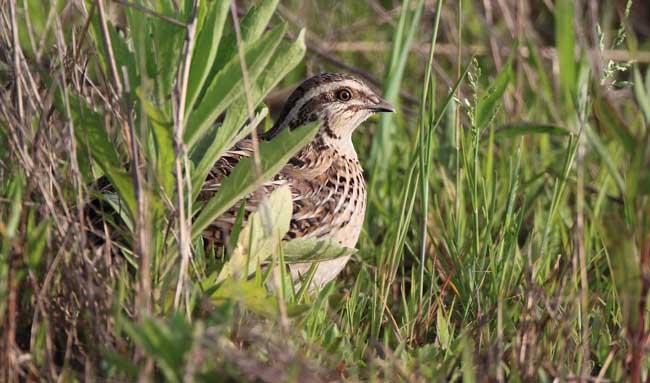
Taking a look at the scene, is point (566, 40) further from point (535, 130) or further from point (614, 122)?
point (535, 130)

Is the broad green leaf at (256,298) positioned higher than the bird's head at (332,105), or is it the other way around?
the bird's head at (332,105)

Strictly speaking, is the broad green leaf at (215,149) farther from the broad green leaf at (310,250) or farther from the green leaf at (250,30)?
the broad green leaf at (310,250)

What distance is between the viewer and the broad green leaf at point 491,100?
12.8 ft

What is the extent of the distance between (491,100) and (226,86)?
3.67 ft

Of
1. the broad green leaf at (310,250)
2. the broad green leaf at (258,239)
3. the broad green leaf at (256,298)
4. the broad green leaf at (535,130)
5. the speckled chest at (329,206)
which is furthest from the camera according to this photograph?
the speckled chest at (329,206)

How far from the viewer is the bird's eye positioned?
4.84 m

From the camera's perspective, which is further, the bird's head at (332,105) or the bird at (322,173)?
the bird's head at (332,105)

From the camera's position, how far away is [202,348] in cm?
278

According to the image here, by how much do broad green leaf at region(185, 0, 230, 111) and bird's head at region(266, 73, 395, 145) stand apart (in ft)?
5.15

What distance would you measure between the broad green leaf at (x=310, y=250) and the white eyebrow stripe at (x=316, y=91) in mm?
1185

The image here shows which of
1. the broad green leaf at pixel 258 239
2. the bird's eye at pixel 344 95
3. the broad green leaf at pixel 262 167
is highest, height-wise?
the bird's eye at pixel 344 95

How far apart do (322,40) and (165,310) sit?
12.9ft

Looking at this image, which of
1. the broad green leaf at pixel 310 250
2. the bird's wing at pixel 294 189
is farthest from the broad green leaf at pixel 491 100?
the bird's wing at pixel 294 189

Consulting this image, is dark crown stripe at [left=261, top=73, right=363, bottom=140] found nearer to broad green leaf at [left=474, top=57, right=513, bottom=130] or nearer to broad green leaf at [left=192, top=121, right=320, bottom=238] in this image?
broad green leaf at [left=474, top=57, right=513, bottom=130]
